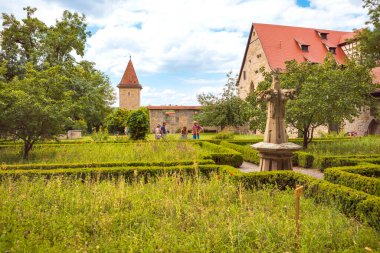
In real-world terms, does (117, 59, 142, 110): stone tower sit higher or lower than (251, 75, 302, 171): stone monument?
higher

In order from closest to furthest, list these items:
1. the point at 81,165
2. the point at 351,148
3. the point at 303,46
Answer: the point at 81,165, the point at 351,148, the point at 303,46

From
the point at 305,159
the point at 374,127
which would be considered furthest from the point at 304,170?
the point at 374,127

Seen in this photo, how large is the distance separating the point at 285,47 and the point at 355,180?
26.3 m

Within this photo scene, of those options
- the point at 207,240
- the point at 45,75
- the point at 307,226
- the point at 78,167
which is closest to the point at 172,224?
the point at 207,240

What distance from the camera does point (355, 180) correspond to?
6.67m

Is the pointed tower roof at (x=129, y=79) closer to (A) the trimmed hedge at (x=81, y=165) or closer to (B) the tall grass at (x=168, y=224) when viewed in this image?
(A) the trimmed hedge at (x=81, y=165)

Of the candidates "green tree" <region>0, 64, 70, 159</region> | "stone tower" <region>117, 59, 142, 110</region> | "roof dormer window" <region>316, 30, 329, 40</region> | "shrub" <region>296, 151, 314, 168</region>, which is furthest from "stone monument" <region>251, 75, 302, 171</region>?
"stone tower" <region>117, 59, 142, 110</region>

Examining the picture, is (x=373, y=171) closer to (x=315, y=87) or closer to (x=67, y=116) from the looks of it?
(x=315, y=87)

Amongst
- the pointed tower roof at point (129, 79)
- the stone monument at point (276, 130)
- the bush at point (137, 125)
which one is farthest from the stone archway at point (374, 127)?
the pointed tower roof at point (129, 79)

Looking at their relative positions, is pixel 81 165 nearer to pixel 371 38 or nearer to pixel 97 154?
pixel 97 154

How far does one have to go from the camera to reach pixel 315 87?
13461 millimetres

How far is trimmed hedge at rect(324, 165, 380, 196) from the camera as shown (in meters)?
6.27

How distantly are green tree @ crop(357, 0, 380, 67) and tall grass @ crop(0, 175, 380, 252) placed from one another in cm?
1444

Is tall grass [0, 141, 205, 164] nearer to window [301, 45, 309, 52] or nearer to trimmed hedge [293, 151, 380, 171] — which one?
trimmed hedge [293, 151, 380, 171]
